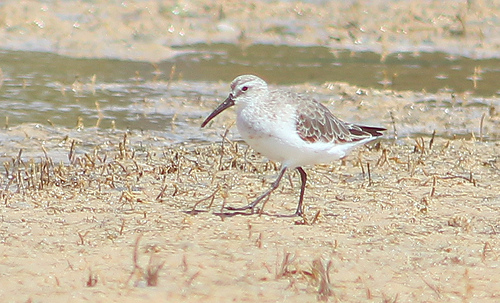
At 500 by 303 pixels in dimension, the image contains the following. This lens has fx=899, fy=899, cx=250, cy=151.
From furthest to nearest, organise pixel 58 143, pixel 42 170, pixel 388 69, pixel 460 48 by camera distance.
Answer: pixel 460 48
pixel 388 69
pixel 58 143
pixel 42 170

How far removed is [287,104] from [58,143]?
10.2 ft

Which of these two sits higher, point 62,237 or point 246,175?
point 246,175

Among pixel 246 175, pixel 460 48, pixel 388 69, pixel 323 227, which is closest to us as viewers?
pixel 323 227

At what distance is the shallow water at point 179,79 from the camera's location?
1006cm

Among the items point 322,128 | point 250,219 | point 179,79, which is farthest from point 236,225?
point 179,79

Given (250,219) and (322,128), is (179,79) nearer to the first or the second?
(322,128)

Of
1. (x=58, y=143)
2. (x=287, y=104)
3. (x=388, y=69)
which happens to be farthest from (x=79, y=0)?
(x=287, y=104)

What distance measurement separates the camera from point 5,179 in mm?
7500

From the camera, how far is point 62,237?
579cm

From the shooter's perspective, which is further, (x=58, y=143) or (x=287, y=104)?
(x=58, y=143)

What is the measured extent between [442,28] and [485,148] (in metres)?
6.63

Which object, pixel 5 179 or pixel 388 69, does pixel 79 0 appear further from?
pixel 5 179

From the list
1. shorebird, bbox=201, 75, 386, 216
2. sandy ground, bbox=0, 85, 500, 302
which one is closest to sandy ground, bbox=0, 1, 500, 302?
sandy ground, bbox=0, 85, 500, 302

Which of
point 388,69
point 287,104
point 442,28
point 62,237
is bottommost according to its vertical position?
point 62,237
